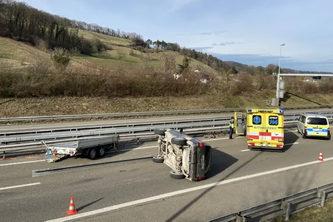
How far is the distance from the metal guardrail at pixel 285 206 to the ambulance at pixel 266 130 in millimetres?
5827

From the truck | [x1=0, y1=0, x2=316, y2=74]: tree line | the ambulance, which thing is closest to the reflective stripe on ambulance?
the ambulance

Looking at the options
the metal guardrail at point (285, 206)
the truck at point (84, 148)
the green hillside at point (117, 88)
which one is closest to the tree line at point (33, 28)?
the green hillside at point (117, 88)

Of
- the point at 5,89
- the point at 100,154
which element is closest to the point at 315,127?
the point at 100,154

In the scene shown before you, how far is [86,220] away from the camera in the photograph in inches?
236

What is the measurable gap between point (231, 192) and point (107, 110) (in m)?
21.8

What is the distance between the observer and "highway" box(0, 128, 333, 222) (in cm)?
640

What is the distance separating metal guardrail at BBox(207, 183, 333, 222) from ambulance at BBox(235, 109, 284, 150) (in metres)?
5.83

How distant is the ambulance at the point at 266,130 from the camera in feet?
42.7

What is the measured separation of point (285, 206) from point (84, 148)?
761cm

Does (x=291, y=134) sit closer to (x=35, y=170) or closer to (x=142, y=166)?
(x=142, y=166)

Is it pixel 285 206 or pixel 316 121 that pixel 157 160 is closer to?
pixel 285 206

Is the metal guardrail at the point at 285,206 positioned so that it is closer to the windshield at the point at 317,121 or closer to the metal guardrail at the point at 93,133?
the metal guardrail at the point at 93,133

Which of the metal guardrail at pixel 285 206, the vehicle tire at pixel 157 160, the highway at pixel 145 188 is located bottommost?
the highway at pixel 145 188

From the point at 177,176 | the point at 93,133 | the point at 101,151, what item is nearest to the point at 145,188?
the point at 177,176
